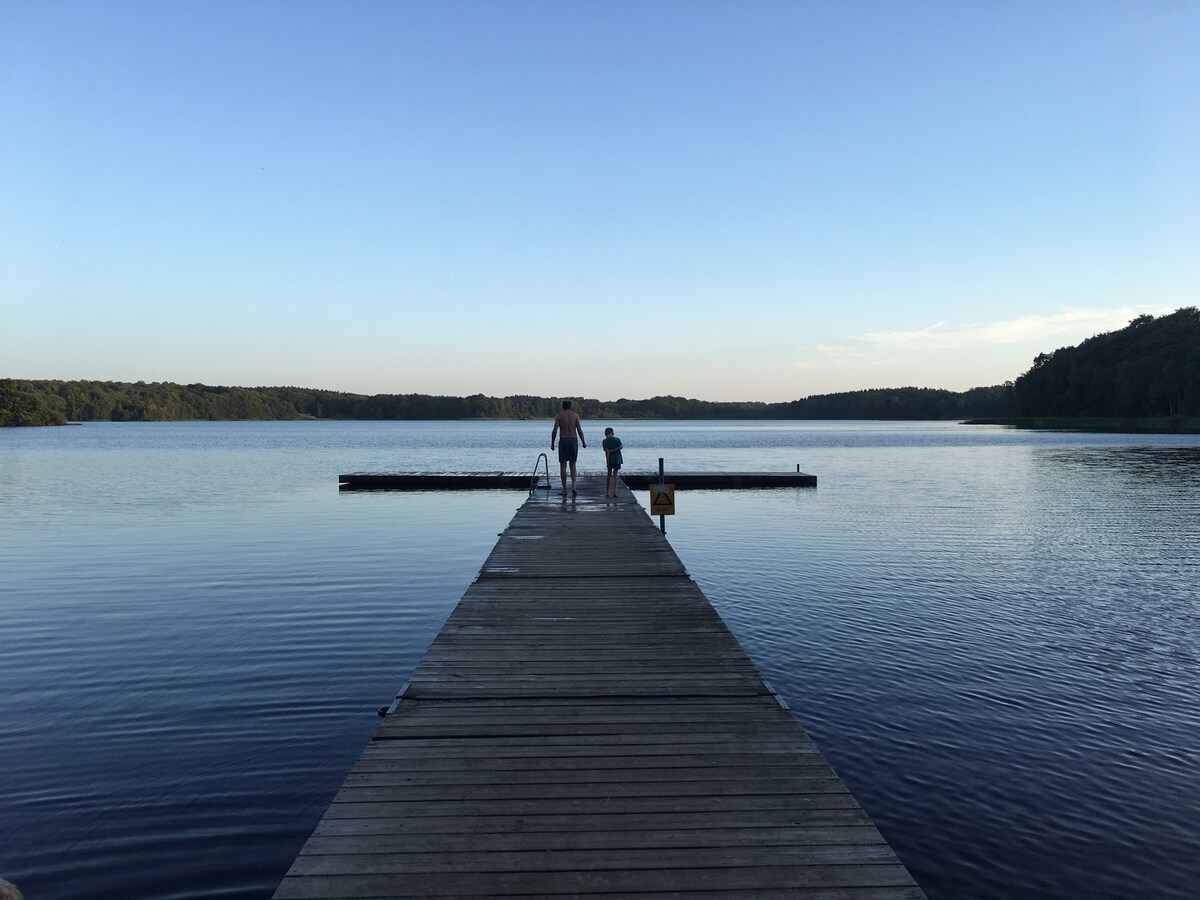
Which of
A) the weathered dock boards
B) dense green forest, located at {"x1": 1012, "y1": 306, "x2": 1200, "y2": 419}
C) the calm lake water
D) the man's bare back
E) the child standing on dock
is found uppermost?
dense green forest, located at {"x1": 1012, "y1": 306, "x2": 1200, "y2": 419}

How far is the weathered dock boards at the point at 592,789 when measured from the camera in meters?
3.70

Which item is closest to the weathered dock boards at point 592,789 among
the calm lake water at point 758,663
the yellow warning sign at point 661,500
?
the calm lake water at point 758,663

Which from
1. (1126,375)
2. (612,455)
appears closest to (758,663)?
(612,455)

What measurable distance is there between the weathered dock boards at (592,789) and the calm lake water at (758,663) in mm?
1565

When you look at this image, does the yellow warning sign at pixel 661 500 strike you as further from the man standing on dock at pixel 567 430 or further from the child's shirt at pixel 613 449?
the child's shirt at pixel 613 449

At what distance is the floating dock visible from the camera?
3294 centimetres

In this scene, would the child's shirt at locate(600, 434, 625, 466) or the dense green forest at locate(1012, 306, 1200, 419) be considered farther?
the dense green forest at locate(1012, 306, 1200, 419)

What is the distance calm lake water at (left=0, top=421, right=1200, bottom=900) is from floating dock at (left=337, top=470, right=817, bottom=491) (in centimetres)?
803

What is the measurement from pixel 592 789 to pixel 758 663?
6.15 m

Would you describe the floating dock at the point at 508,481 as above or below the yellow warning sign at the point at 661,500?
below

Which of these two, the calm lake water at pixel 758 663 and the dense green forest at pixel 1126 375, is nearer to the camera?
the calm lake water at pixel 758 663

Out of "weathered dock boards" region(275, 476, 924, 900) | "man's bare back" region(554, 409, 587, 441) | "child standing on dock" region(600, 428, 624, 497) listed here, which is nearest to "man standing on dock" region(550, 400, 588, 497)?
"man's bare back" region(554, 409, 587, 441)

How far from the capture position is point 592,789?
15.1 feet

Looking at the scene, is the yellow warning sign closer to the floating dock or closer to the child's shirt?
the child's shirt
